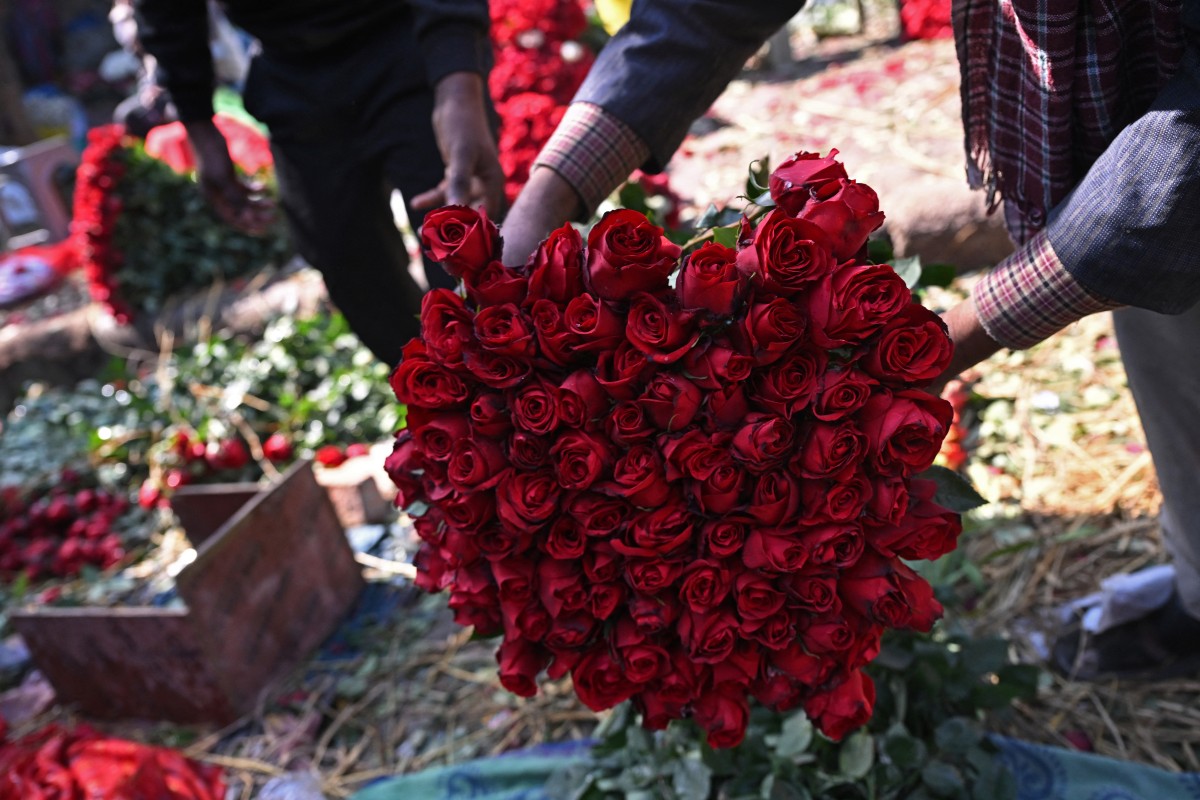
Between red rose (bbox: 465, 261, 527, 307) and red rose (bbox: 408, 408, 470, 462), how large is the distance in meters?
0.15

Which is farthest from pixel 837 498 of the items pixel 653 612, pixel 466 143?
pixel 466 143

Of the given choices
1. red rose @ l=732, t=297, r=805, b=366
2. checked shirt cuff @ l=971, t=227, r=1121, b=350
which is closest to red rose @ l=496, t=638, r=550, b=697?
red rose @ l=732, t=297, r=805, b=366

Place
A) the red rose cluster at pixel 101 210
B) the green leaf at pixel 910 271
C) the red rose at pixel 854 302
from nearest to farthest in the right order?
1. the red rose at pixel 854 302
2. the green leaf at pixel 910 271
3. the red rose cluster at pixel 101 210

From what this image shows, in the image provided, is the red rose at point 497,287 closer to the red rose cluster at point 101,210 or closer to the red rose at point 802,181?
the red rose at point 802,181

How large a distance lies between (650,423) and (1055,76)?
673 millimetres

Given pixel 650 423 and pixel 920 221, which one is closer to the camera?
pixel 650 423

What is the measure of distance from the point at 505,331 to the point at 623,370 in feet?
0.50

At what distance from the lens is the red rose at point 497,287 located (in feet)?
3.65

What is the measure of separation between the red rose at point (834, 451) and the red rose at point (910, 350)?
0.08 metres

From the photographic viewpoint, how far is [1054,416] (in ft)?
8.98

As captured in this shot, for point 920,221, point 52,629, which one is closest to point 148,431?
point 52,629

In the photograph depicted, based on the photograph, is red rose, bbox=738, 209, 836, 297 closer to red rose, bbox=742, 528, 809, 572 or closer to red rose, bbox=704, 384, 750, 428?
red rose, bbox=704, 384, 750, 428

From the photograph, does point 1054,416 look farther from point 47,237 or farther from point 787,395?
point 47,237

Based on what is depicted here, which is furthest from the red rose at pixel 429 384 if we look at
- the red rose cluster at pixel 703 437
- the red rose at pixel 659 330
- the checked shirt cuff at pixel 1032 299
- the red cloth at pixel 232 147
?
the red cloth at pixel 232 147
